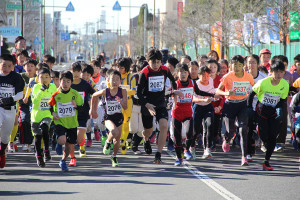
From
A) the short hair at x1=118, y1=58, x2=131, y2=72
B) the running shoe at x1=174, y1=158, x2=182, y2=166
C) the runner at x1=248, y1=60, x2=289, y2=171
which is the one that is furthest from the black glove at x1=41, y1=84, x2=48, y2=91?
the runner at x1=248, y1=60, x2=289, y2=171

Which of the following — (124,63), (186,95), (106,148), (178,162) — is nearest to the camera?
(178,162)

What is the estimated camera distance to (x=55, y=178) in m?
8.41

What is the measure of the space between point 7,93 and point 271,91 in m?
4.64

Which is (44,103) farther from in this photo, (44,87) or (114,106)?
(114,106)

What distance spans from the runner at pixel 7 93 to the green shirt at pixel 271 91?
4.25 metres

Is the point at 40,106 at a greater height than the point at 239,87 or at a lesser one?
lesser

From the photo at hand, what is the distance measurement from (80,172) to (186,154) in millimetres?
2429

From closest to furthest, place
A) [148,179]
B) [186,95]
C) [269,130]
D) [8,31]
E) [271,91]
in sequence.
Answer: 1. [148,179]
2. [271,91]
3. [269,130]
4. [186,95]
5. [8,31]

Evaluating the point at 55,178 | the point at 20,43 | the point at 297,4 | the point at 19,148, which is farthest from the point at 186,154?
the point at 297,4

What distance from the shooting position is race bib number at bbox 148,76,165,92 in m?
9.74

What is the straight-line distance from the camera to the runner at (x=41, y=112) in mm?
9695

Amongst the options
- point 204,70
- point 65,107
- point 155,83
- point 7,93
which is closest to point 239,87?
point 204,70

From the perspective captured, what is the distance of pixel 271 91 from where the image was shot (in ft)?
30.7

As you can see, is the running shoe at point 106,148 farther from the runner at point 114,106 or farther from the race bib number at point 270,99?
the race bib number at point 270,99
